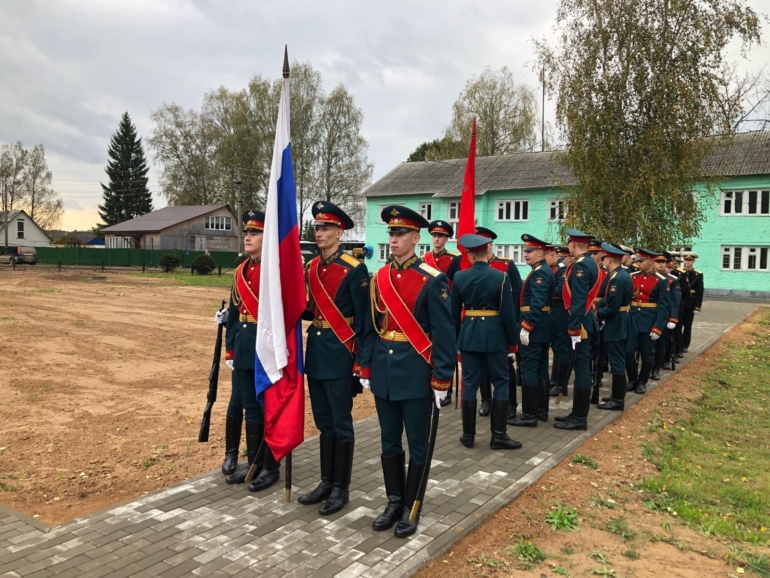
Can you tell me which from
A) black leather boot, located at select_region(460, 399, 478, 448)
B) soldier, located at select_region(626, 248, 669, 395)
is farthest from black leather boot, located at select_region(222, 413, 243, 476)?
soldier, located at select_region(626, 248, 669, 395)

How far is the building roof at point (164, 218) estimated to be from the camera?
51594mm

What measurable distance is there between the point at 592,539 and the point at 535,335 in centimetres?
316

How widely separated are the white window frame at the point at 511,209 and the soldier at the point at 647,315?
2916 centimetres

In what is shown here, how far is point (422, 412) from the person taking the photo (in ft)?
13.4

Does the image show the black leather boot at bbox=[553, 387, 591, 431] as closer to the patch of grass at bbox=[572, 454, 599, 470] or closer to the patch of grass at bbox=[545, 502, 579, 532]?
the patch of grass at bbox=[572, 454, 599, 470]

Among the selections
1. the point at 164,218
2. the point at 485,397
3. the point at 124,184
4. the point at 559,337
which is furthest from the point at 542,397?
the point at 124,184

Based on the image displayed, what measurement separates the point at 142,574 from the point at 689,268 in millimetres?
12555

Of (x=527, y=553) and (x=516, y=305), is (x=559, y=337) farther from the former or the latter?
(x=527, y=553)

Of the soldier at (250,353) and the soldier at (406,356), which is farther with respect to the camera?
the soldier at (250,353)

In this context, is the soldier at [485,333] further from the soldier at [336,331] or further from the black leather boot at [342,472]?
the black leather boot at [342,472]

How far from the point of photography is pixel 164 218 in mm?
53750

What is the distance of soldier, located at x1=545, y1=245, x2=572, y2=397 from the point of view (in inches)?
290

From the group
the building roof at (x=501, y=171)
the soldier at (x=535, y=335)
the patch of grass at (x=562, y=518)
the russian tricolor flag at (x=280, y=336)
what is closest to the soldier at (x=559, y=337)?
the soldier at (x=535, y=335)

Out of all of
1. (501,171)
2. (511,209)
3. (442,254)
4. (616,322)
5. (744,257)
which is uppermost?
(501,171)
